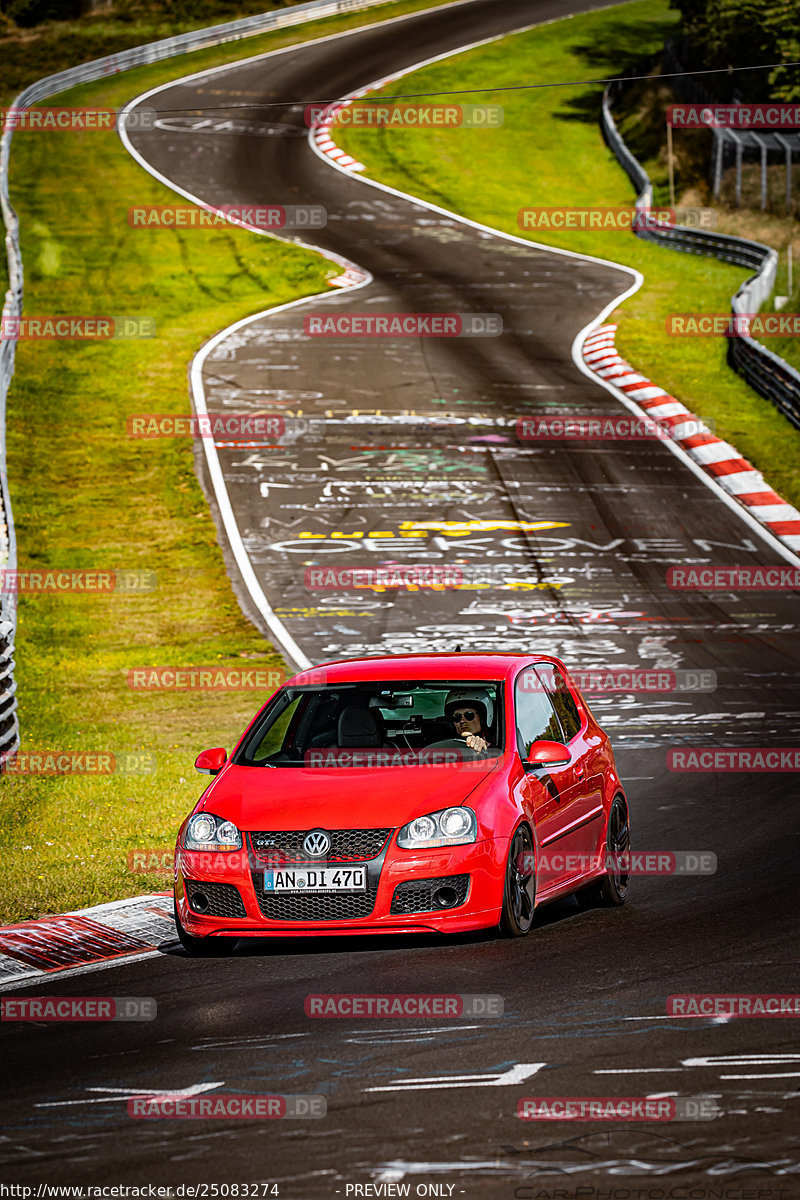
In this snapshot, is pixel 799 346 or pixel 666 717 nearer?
pixel 666 717

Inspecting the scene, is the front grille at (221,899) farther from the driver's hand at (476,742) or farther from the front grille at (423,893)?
the driver's hand at (476,742)

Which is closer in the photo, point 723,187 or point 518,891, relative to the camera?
point 518,891

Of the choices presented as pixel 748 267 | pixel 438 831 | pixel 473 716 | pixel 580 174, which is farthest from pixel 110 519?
pixel 580 174

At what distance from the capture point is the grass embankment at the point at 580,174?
30.9m

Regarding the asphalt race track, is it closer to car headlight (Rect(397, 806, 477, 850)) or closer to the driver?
car headlight (Rect(397, 806, 477, 850))

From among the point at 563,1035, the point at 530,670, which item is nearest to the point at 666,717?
the point at 530,670

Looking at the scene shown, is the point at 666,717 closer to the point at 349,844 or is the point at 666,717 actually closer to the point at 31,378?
the point at 349,844

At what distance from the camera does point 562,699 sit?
10.5 m

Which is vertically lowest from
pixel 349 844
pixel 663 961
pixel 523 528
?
pixel 523 528

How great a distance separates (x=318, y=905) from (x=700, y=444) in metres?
20.6

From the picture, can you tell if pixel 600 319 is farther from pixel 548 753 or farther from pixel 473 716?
pixel 548 753

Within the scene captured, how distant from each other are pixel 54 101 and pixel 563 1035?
54.2 meters

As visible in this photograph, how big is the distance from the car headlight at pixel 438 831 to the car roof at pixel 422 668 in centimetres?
128

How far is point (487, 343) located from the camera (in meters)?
34.9
